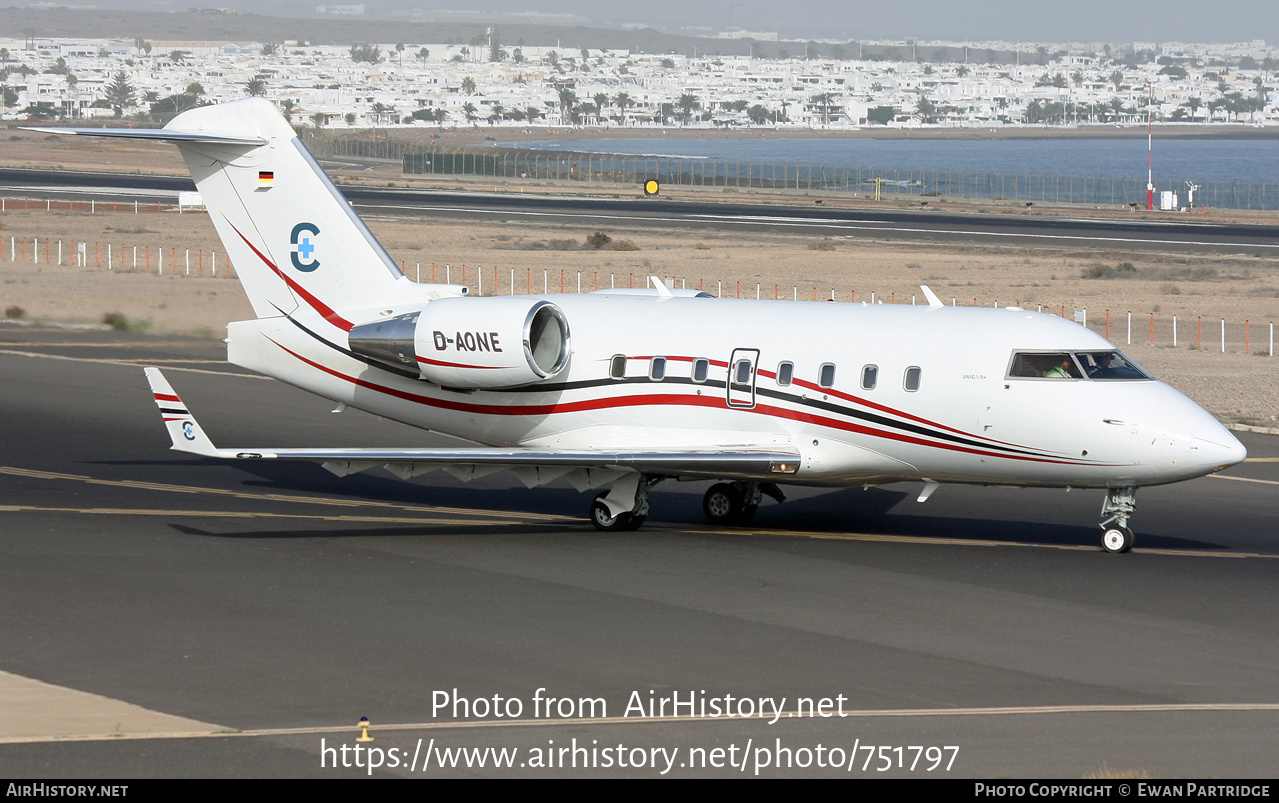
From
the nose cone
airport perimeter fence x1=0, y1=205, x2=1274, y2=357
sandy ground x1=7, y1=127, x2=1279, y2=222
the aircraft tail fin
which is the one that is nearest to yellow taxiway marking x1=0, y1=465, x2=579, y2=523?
the aircraft tail fin

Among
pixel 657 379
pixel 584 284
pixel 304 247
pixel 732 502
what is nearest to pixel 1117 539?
pixel 732 502

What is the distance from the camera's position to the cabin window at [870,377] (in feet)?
72.2

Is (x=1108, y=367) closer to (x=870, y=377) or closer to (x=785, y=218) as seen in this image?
(x=870, y=377)

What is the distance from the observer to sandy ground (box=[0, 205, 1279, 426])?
45750 millimetres

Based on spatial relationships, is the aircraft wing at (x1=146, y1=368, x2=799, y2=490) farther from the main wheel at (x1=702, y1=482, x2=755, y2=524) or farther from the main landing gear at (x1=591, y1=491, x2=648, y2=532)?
the main wheel at (x1=702, y1=482, x2=755, y2=524)

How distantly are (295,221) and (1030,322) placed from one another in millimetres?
12681

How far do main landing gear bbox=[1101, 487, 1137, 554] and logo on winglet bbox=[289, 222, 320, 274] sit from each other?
45.3 ft

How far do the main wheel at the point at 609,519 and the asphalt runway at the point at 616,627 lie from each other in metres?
0.29

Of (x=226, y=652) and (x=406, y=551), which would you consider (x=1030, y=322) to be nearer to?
(x=406, y=551)

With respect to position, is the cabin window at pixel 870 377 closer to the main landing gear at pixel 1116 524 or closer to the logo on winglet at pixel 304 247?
the main landing gear at pixel 1116 524

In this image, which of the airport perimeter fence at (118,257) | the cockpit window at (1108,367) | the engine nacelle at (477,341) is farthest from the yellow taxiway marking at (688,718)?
the airport perimeter fence at (118,257)

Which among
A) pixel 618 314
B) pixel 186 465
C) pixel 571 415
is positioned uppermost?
pixel 618 314

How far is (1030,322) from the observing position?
71.6ft
